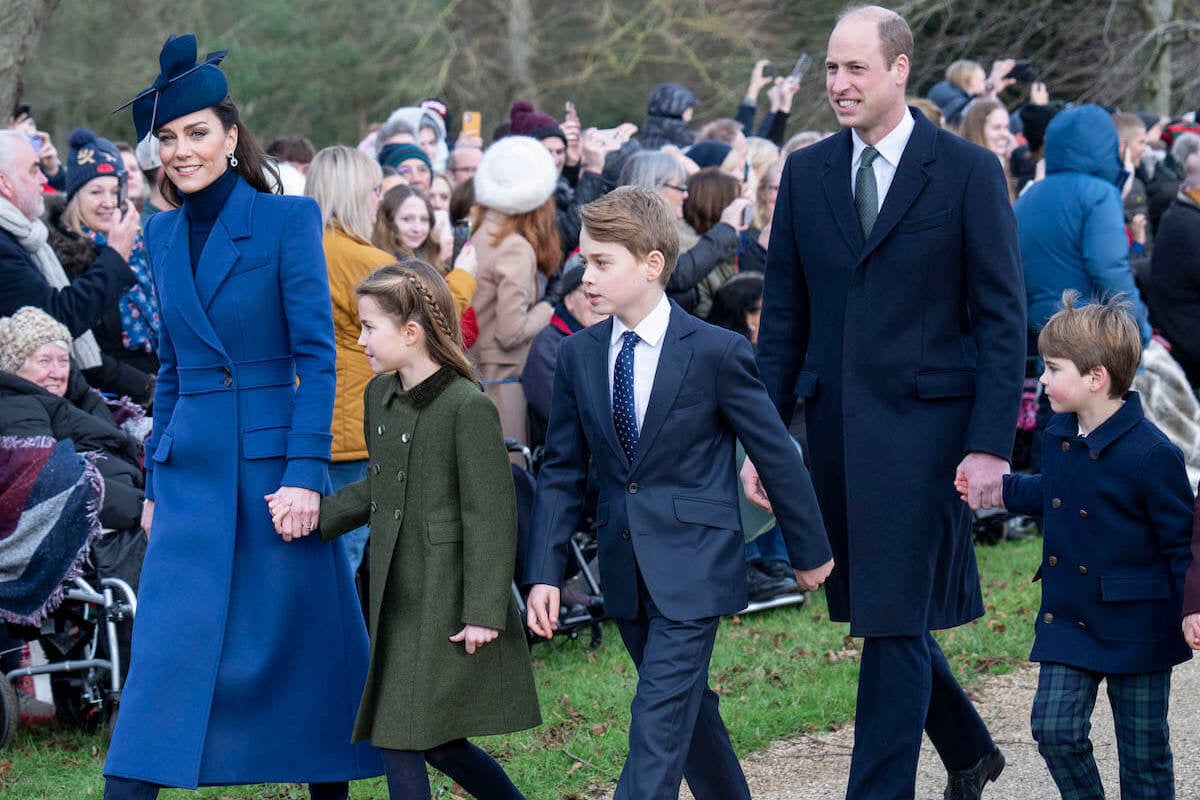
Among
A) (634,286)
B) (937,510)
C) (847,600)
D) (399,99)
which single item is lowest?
(399,99)

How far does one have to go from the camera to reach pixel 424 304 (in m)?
4.23

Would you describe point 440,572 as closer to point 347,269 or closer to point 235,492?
point 235,492

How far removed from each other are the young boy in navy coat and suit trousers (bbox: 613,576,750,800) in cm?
84

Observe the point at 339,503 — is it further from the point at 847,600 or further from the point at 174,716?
the point at 847,600

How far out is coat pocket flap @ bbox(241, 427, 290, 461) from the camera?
14.0 ft

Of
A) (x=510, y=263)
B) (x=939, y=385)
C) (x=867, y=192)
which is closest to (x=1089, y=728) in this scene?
(x=939, y=385)

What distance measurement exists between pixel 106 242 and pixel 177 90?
3.21m

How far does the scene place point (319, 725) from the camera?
4305 mm

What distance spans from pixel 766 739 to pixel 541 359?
2443mm

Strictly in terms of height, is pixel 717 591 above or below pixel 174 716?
above

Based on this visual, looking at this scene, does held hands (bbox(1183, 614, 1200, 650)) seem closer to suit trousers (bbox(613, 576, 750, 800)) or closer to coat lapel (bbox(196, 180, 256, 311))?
suit trousers (bbox(613, 576, 750, 800))

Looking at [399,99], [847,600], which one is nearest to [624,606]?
[847,600]

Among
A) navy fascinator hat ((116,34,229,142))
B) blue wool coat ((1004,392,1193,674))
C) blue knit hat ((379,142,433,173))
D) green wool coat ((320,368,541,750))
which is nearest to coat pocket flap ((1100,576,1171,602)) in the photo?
blue wool coat ((1004,392,1193,674))

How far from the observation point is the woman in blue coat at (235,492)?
421cm
